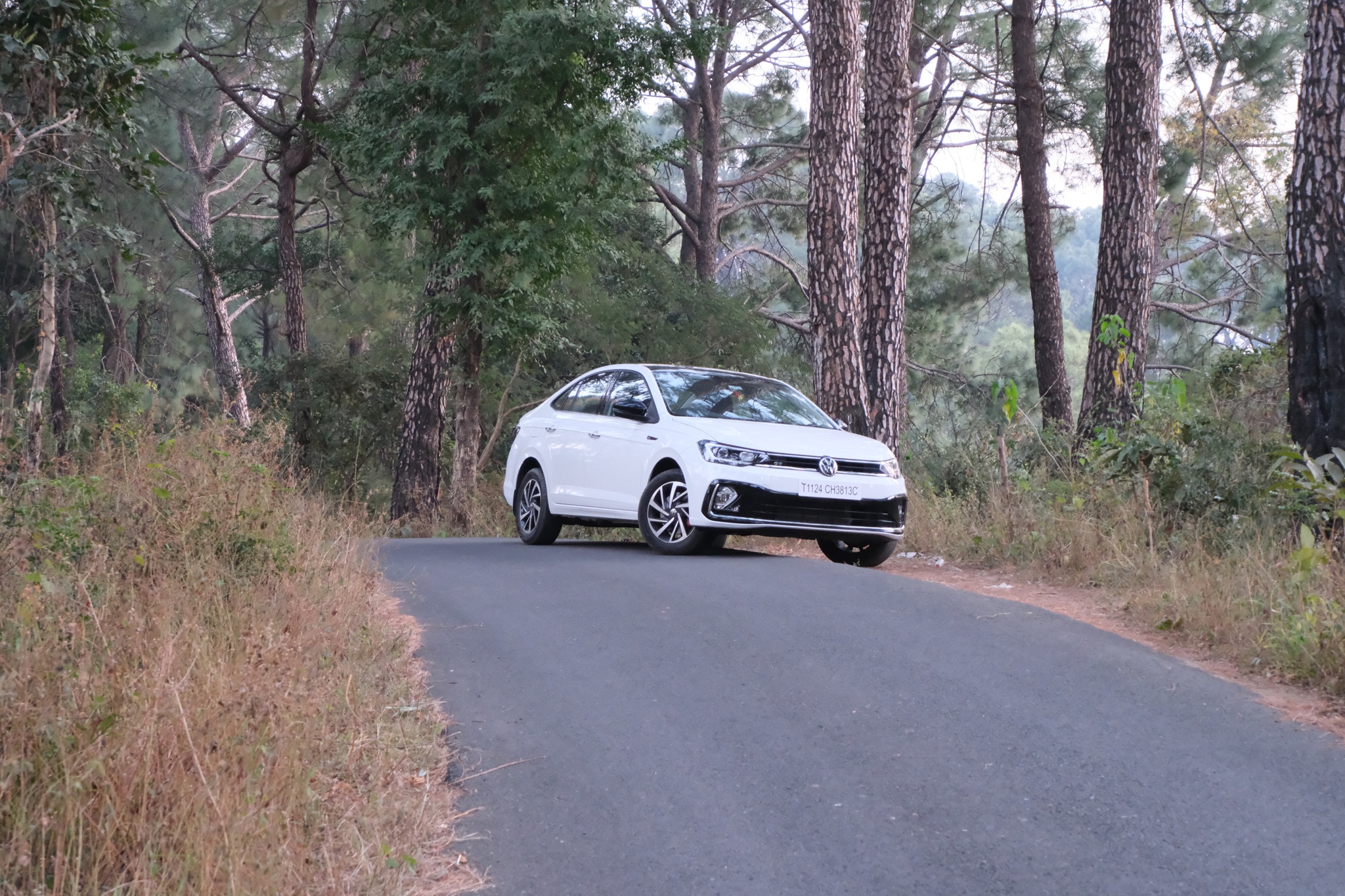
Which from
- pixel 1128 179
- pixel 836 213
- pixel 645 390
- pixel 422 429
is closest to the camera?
pixel 645 390

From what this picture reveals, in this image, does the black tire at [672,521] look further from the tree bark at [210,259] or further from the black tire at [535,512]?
the tree bark at [210,259]

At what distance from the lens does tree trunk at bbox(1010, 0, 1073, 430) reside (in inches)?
882

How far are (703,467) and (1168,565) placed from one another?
11.9 feet

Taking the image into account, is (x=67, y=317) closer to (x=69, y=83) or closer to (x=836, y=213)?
(x=836, y=213)

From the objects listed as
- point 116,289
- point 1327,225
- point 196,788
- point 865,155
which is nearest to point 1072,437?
point 1327,225

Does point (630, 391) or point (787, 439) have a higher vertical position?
point (630, 391)

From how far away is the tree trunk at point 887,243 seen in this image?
1627 cm

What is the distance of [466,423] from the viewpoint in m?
21.2

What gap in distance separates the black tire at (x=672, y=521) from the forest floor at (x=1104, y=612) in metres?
1.68

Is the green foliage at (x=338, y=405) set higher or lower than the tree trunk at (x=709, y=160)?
lower

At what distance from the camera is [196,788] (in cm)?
414

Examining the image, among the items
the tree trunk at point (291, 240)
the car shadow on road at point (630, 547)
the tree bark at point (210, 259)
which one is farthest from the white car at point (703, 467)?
the tree trunk at point (291, 240)

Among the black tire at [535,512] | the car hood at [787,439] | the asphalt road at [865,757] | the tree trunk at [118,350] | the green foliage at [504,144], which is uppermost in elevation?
the green foliage at [504,144]

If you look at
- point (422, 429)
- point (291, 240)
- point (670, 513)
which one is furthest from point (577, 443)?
point (291, 240)
